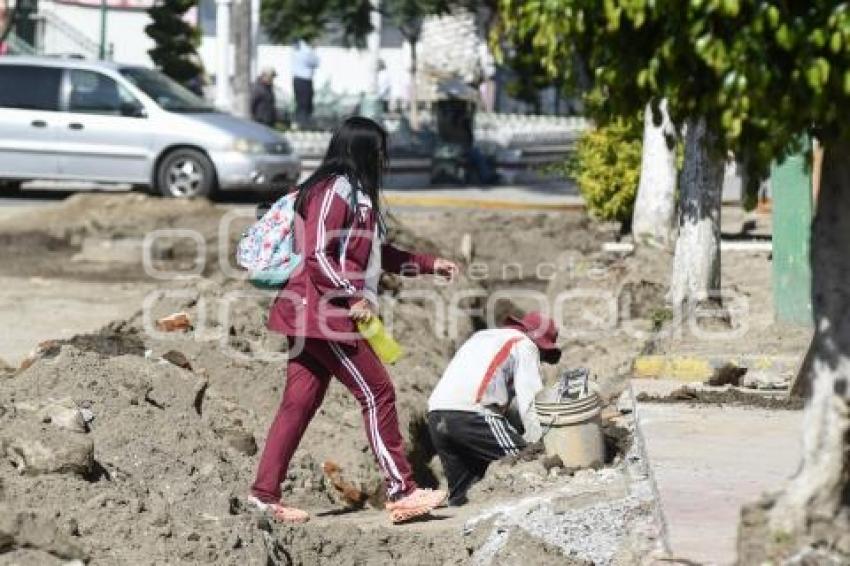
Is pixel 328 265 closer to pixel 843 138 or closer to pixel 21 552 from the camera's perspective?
pixel 21 552

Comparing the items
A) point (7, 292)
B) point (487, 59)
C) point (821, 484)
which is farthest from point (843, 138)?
point (487, 59)

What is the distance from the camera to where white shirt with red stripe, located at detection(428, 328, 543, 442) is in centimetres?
1088

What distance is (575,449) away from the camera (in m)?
10.2

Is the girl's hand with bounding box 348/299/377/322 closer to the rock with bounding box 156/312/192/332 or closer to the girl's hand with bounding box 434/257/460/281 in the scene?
the girl's hand with bounding box 434/257/460/281

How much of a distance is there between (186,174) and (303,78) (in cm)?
1343

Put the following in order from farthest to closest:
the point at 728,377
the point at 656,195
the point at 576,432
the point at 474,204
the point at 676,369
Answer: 1. the point at 474,204
2. the point at 656,195
3. the point at 676,369
4. the point at 728,377
5. the point at 576,432

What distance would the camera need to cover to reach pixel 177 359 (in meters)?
12.3

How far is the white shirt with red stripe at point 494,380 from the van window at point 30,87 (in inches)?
543

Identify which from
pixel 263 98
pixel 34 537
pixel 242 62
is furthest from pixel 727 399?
pixel 263 98

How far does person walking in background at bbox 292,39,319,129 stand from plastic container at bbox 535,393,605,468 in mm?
25737

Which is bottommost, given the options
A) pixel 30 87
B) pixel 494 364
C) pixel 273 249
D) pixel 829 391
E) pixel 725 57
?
pixel 494 364

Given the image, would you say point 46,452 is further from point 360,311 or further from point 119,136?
point 119,136

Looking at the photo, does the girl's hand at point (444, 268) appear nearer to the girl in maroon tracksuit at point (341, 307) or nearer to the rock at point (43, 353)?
the girl in maroon tracksuit at point (341, 307)

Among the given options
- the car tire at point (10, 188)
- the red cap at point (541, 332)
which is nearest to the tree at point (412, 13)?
the car tire at point (10, 188)
